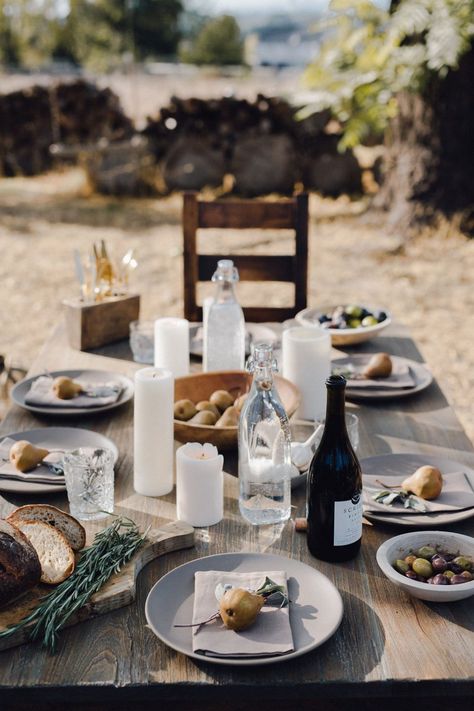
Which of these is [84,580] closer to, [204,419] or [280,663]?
[280,663]

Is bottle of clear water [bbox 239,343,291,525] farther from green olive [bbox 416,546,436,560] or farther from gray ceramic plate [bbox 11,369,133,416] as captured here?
gray ceramic plate [bbox 11,369,133,416]

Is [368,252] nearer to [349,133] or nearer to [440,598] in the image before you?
[349,133]

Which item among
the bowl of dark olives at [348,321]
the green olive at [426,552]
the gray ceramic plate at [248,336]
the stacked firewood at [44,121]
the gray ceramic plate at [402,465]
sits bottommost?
the green olive at [426,552]

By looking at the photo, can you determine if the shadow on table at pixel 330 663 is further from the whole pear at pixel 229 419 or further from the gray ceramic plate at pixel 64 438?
the gray ceramic plate at pixel 64 438

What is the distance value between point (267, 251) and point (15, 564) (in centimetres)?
586

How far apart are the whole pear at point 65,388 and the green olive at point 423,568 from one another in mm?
1091

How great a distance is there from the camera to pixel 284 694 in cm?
122

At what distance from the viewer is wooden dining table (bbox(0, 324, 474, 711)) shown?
4.00 ft

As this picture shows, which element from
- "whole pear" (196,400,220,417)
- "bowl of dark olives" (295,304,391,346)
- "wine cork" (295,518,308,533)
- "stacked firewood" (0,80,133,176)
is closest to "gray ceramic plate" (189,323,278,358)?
"bowl of dark olives" (295,304,391,346)

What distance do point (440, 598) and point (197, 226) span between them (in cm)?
208

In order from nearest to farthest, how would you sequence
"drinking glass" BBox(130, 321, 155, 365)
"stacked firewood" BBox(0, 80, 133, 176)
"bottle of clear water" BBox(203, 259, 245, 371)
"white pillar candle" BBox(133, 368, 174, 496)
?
1. "white pillar candle" BBox(133, 368, 174, 496)
2. "bottle of clear water" BBox(203, 259, 245, 371)
3. "drinking glass" BBox(130, 321, 155, 365)
4. "stacked firewood" BBox(0, 80, 133, 176)

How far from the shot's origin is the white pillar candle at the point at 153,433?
1.73 m

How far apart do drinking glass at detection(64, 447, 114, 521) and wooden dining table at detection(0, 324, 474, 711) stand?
7cm

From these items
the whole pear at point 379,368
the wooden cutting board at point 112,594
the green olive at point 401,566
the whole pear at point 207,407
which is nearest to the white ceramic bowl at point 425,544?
the green olive at point 401,566
